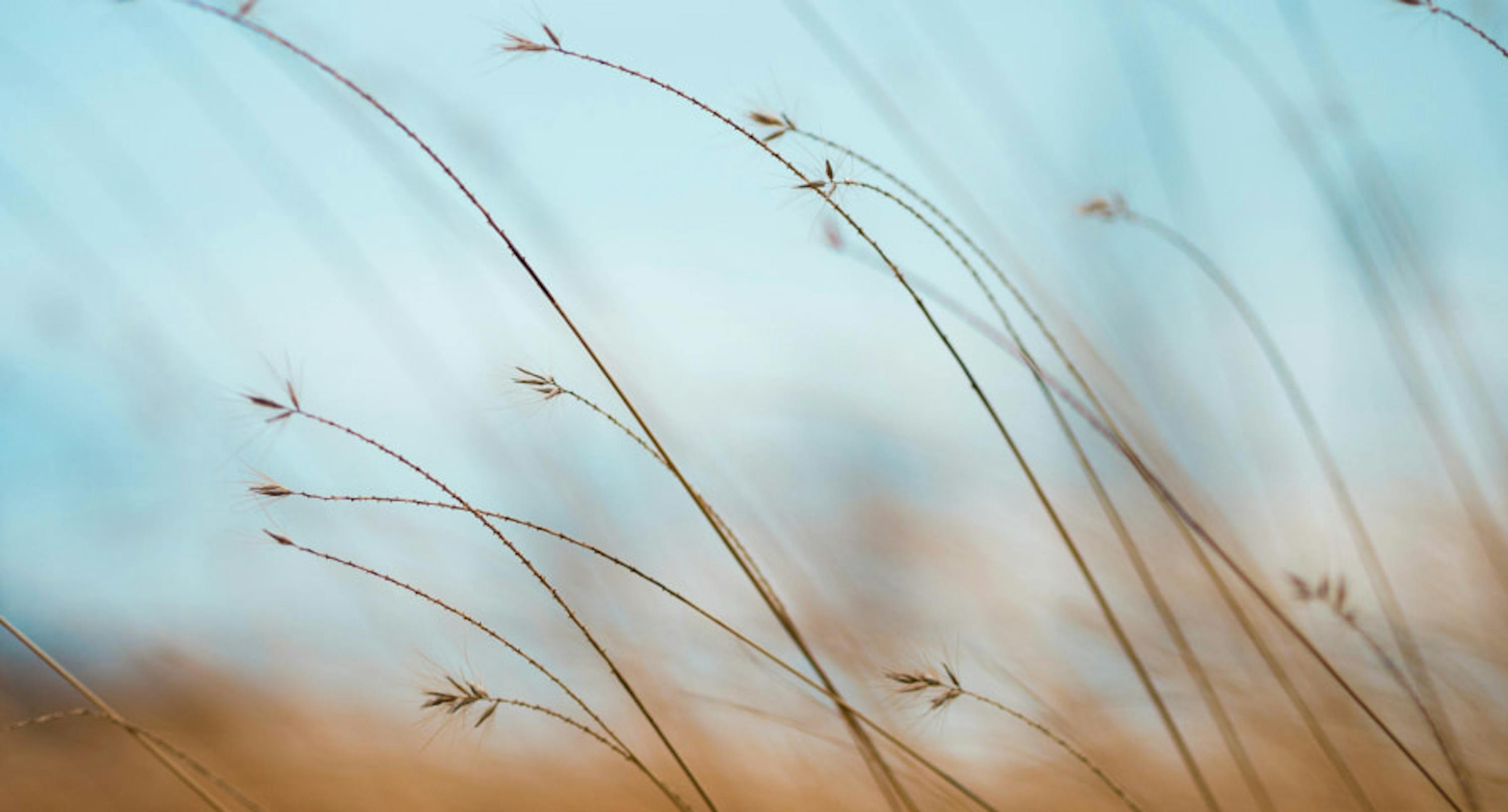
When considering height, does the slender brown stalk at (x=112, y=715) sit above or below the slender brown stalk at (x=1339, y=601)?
below

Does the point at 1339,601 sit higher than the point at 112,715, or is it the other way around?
the point at 1339,601

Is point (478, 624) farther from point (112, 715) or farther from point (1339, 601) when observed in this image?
point (1339, 601)

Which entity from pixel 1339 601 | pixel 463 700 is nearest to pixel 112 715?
pixel 463 700

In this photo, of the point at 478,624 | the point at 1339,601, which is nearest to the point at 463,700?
the point at 478,624

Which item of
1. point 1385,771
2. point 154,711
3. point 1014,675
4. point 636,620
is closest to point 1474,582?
point 1385,771

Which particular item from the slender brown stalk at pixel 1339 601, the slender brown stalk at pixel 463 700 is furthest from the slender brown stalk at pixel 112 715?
the slender brown stalk at pixel 1339 601

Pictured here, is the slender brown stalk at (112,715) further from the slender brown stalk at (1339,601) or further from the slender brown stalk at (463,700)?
the slender brown stalk at (1339,601)

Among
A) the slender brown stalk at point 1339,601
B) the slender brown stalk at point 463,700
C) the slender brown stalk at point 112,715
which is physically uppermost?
the slender brown stalk at point 1339,601

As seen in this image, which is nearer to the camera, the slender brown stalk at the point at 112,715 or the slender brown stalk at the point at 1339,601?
the slender brown stalk at the point at 112,715

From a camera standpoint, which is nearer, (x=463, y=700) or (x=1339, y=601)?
(x=463, y=700)

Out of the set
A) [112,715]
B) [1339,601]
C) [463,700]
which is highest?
[1339,601]

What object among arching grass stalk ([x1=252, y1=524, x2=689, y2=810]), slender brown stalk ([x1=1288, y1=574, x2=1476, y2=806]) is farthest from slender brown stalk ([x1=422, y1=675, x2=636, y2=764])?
slender brown stalk ([x1=1288, y1=574, x2=1476, y2=806])

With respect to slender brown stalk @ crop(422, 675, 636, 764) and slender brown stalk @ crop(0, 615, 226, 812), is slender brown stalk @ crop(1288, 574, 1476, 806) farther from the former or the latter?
slender brown stalk @ crop(0, 615, 226, 812)
